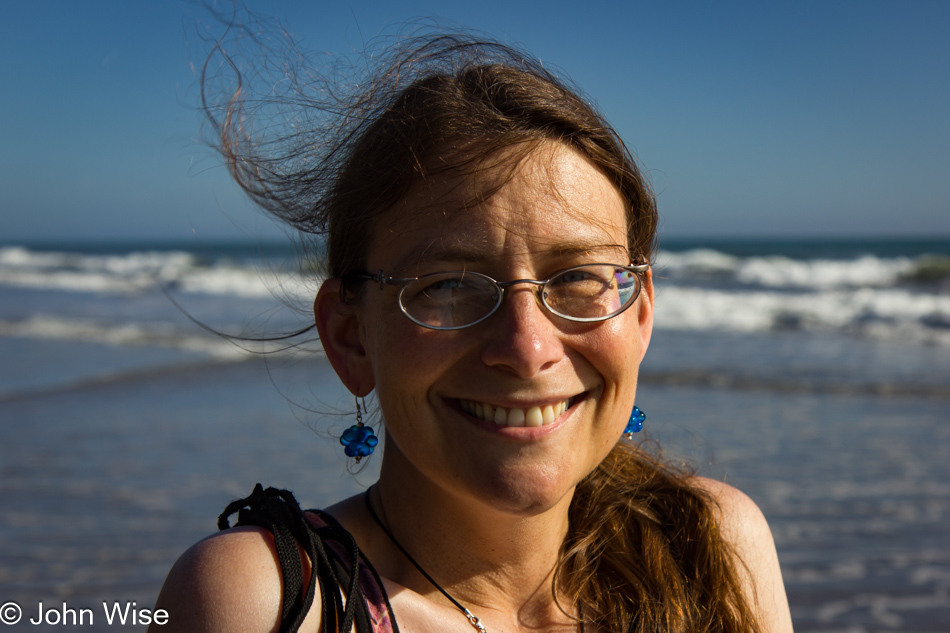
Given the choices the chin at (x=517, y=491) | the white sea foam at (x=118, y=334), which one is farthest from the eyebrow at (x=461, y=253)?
the white sea foam at (x=118, y=334)

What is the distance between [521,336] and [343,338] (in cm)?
54

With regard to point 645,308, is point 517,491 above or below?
below

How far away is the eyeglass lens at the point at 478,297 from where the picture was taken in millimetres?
1575

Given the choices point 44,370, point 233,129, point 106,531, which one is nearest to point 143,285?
point 44,370

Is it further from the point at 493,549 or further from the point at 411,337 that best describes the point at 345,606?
the point at 411,337

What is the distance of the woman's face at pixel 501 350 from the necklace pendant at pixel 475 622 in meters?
0.39

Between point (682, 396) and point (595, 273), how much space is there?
713cm

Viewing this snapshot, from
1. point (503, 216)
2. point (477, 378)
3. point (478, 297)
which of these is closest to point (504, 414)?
point (477, 378)

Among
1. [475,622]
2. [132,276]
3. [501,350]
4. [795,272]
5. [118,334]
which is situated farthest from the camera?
[132,276]

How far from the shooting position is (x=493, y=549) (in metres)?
1.83

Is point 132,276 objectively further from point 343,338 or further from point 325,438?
point 343,338

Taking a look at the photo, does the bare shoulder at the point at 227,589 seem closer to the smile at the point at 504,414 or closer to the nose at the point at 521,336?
the smile at the point at 504,414

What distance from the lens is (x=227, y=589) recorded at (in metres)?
1.42

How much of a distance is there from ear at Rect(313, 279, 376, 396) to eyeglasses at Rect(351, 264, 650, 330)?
0.72 feet
